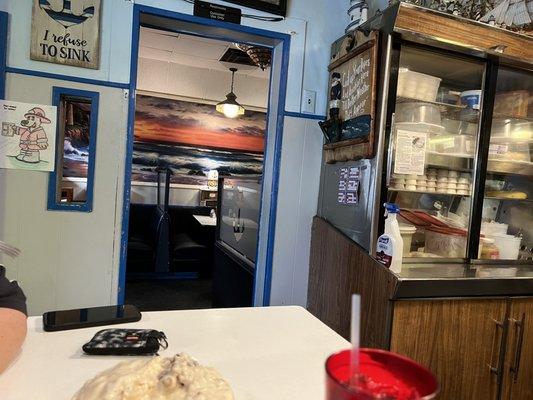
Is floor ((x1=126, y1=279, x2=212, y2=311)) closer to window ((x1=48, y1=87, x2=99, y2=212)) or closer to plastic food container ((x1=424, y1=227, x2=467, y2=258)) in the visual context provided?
window ((x1=48, y1=87, x2=99, y2=212))

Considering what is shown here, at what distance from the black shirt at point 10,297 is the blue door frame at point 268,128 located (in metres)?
1.39

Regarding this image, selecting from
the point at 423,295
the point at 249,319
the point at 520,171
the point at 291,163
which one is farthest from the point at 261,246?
the point at 520,171

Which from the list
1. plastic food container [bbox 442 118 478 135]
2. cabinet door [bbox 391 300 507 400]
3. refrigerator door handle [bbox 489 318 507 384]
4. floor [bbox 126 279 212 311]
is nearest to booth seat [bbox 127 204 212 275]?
floor [bbox 126 279 212 311]

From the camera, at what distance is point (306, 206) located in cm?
277

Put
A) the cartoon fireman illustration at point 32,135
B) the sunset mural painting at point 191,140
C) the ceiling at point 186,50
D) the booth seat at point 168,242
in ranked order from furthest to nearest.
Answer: the sunset mural painting at point 191,140 < the booth seat at point 168,242 < the ceiling at point 186,50 < the cartoon fireman illustration at point 32,135

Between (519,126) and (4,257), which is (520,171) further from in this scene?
(4,257)

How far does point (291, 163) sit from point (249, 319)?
5.17ft

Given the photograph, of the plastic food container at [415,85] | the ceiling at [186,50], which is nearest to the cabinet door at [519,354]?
the plastic food container at [415,85]

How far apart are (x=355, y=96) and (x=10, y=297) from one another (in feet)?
6.28

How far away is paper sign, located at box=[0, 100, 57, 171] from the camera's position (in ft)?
7.14

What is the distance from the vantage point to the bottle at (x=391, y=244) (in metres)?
1.96

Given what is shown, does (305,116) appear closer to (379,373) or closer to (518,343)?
(518,343)

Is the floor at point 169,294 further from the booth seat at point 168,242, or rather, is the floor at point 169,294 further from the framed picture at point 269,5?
the framed picture at point 269,5

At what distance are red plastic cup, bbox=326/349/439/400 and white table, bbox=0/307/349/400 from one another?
0.33 metres
